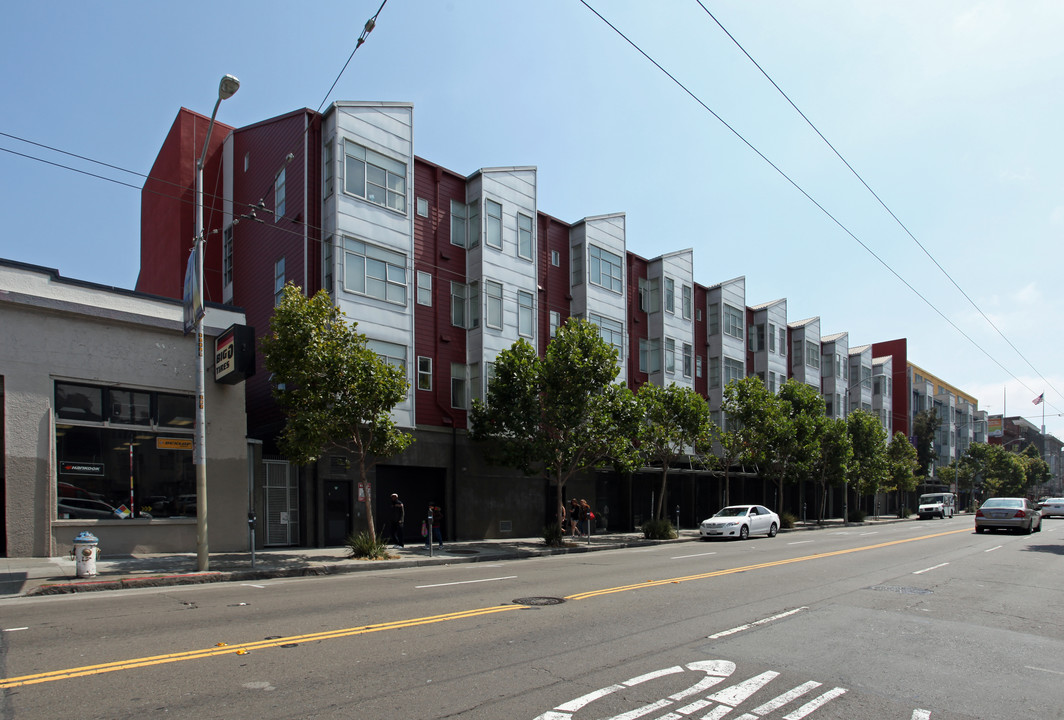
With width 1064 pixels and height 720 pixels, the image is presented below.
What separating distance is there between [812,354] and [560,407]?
1472 inches

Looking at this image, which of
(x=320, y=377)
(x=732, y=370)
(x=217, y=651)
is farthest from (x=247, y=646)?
(x=732, y=370)

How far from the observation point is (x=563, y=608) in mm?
10508

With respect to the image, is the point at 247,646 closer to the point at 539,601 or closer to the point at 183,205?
the point at 539,601

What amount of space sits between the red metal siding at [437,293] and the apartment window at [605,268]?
25.3 feet

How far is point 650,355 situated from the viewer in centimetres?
3884

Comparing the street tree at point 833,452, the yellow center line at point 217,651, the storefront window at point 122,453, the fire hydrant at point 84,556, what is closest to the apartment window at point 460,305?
the storefront window at point 122,453

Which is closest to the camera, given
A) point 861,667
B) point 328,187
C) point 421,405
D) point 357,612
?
point 861,667

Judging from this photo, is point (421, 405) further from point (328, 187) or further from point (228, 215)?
point (228, 215)

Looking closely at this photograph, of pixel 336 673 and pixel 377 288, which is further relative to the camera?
pixel 377 288

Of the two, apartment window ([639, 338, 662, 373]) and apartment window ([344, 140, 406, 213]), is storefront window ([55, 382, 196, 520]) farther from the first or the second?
apartment window ([639, 338, 662, 373])

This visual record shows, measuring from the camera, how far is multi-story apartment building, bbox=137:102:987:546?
961 inches

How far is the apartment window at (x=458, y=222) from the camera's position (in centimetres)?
2931

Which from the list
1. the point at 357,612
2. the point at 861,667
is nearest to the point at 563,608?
the point at 357,612

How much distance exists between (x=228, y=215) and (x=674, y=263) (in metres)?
22.7
